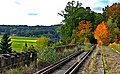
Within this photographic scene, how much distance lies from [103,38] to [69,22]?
51.1 feet

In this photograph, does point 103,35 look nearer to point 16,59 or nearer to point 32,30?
point 32,30

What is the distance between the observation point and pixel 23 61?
2092cm

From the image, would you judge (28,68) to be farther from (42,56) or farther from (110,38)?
(110,38)

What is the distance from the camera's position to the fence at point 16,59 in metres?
17.0

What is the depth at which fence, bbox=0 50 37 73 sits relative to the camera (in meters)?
17.0

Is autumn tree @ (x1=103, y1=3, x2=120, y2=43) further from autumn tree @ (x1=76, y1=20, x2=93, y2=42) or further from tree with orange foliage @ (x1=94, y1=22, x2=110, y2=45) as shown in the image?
autumn tree @ (x1=76, y1=20, x2=93, y2=42)

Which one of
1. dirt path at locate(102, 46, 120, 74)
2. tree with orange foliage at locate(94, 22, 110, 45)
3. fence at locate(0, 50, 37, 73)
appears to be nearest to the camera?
fence at locate(0, 50, 37, 73)

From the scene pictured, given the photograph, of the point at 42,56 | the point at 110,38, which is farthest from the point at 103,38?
the point at 42,56

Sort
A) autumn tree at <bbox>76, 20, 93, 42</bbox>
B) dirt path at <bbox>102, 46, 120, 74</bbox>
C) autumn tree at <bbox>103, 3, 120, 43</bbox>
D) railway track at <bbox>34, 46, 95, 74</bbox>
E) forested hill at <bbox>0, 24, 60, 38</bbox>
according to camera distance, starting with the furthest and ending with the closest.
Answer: forested hill at <bbox>0, 24, 60, 38</bbox>, autumn tree at <bbox>76, 20, 93, 42</bbox>, autumn tree at <bbox>103, 3, 120, 43</bbox>, dirt path at <bbox>102, 46, 120, 74</bbox>, railway track at <bbox>34, 46, 95, 74</bbox>

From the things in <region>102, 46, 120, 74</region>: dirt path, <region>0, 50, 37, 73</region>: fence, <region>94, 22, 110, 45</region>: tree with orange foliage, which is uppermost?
<region>94, 22, 110, 45</region>: tree with orange foliage

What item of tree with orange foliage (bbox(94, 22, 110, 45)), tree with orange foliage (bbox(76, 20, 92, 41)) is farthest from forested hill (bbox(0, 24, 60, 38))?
tree with orange foliage (bbox(94, 22, 110, 45))

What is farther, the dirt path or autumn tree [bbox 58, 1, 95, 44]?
autumn tree [bbox 58, 1, 95, 44]

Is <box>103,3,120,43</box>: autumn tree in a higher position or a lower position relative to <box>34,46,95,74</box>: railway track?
higher

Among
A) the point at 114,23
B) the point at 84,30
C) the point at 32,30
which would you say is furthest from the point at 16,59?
the point at 32,30
